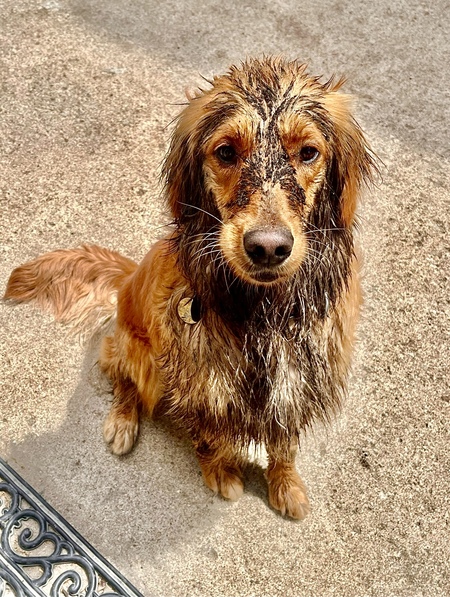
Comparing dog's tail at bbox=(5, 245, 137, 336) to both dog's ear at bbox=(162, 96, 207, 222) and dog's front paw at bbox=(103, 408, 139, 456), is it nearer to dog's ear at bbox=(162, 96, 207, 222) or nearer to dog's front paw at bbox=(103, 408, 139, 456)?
dog's front paw at bbox=(103, 408, 139, 456)

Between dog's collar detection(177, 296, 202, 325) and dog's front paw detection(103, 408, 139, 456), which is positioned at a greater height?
dog's collar detection(177, 296, 202, 325)

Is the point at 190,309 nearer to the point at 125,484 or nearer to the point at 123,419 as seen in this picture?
the point at 123,419

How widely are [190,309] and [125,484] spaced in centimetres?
99

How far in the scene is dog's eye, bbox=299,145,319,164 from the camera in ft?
6.09

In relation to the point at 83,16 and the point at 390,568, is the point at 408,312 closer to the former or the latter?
the point at 390,568

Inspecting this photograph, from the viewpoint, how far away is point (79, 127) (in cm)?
380

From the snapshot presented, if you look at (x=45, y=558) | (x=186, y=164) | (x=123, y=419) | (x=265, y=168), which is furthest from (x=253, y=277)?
(x=45, y=558)

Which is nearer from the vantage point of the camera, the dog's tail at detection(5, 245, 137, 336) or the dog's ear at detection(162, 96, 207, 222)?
the dog's ear at detection(162, 96, 207, 222)

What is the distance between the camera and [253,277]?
183cm

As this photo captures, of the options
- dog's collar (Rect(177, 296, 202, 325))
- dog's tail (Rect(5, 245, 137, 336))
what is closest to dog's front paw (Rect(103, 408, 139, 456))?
dog's tail (Rect(5, 245, 137, 336))

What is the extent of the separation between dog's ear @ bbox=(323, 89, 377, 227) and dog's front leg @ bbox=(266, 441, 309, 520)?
106 cm

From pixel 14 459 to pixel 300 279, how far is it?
1.57m

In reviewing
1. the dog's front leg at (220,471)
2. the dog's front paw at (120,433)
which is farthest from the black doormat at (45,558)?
the dog's front leg at (220,471)

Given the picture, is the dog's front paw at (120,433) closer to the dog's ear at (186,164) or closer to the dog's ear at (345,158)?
the dog's ear at (186,164)
